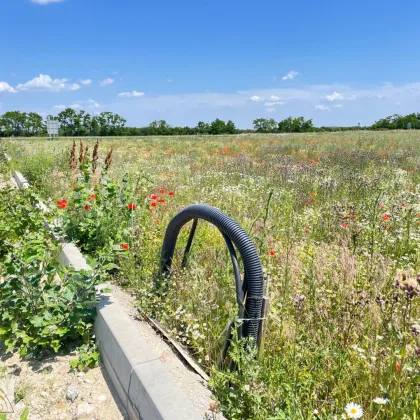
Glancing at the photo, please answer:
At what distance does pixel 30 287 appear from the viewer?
2.80 metres

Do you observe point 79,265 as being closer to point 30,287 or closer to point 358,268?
point 30,287

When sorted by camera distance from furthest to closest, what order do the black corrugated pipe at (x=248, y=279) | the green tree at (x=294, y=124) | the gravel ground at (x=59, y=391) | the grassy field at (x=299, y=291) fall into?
1. the green tree at (x=294, y=124)
2. the gravel ground at (x=59, y=391)
3. the black corrugated pipe at (x=248, y=279)
4. the grassy field at (x=299, y=291)

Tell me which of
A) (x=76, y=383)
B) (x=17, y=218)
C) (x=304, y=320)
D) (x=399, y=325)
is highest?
(x=17, y=218)

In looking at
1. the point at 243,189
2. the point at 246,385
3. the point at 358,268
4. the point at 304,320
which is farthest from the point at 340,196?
the point at 246,385

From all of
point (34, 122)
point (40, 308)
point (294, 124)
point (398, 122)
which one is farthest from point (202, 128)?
point (40, 308)

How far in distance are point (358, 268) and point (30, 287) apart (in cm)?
286

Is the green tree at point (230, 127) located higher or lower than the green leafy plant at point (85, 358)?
higher

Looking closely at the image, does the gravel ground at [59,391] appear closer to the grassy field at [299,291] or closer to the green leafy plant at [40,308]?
the green leafy plant at [40,308]

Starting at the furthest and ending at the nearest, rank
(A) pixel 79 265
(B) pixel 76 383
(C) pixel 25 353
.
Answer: (A) pixel 79 265
(C) pixel 25 353
(B) pixel 76 383

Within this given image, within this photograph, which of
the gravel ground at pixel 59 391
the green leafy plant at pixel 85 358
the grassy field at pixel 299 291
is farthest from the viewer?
the green leafy plant at pixel 85 358

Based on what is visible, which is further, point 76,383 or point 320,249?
point 320,249

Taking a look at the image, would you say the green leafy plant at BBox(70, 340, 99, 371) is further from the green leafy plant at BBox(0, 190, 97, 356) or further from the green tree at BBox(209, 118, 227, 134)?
the green tree at BBox(209, 118, 227, 134)

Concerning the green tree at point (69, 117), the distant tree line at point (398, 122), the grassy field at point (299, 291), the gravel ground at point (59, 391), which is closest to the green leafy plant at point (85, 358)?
the gravel ground at point (59, 391)

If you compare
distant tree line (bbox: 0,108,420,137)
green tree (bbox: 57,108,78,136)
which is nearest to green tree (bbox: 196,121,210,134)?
distant tree line (bbox: 0,108,420,137)
